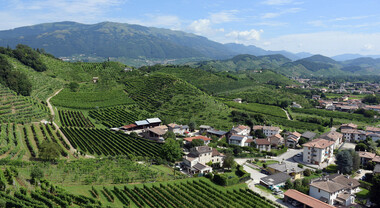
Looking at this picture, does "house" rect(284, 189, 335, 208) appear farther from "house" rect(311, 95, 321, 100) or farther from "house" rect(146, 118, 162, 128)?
"house" rect(311, 95, 321, 100)

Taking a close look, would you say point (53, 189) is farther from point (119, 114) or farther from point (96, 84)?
point (96, 84)

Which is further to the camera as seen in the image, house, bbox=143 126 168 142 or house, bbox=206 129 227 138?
house, bbox=206 129 227 138

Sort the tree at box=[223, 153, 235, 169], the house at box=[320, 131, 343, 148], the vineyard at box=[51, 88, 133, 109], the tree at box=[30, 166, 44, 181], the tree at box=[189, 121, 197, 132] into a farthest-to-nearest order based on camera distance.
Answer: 1. the vineyard at box=[51, 88, 133, 109]
2. the tree at box=[189, 121, 197, 132]
3. the house at box=[320, 131, 343, 148]
4. the tree at box=[223, 153, 235, 169]
5. the tree at box=[30, 166, 44, 181]

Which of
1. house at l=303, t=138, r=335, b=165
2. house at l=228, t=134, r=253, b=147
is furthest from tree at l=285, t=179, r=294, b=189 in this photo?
house at l=228, t=134, r=253, b=147

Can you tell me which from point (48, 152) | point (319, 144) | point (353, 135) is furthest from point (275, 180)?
point (353, 135)

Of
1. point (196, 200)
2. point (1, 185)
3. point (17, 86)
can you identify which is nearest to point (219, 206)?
point (196, 200)

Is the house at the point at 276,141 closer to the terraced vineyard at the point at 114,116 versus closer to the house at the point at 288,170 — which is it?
the house at the point at 288,170
